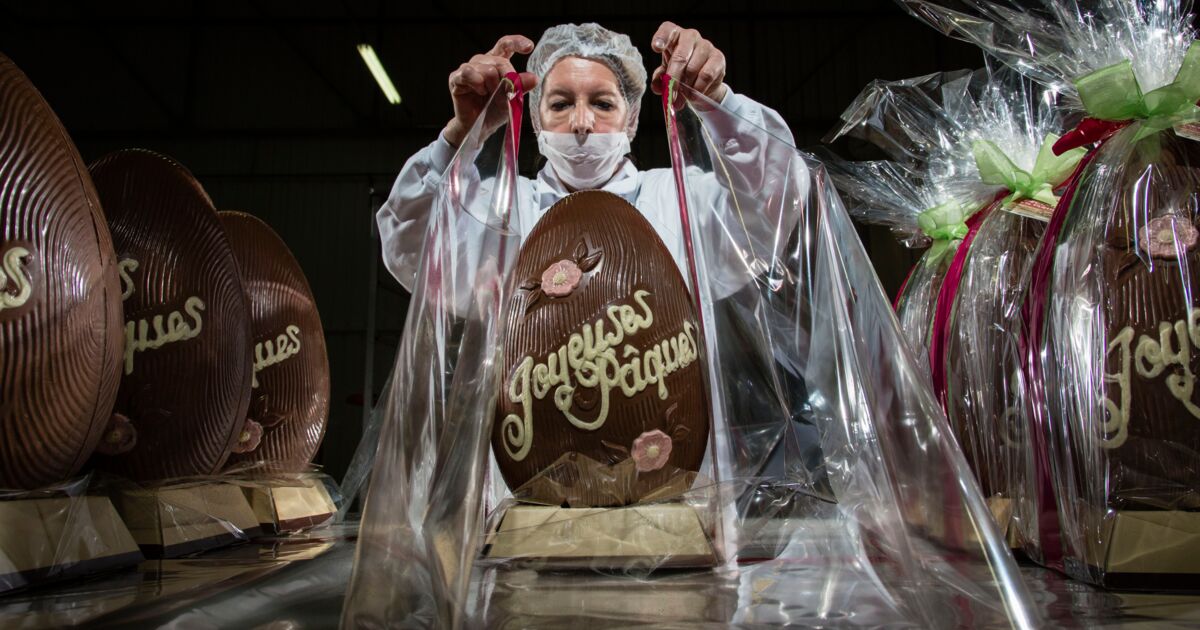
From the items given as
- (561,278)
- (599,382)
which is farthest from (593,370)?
(561,278)

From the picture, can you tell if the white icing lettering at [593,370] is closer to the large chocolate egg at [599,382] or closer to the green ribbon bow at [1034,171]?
the large chocolate egg at [599,382]

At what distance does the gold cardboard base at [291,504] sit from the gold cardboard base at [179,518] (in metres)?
0.11

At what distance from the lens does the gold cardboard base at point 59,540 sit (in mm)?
617

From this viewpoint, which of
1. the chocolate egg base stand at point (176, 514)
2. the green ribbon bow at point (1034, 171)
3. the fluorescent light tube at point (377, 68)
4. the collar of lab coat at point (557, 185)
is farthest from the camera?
the fluorescent light tube at point (377, 68)

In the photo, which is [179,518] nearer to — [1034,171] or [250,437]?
[250,437]

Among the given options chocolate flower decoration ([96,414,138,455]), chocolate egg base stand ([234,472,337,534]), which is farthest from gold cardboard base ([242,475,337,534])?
chocolate flower decoration ([96,414,138,455])

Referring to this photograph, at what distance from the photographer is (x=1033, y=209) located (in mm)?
920

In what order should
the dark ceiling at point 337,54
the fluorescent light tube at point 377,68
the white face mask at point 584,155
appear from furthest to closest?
the dark ceiling at point 337,54, the fluorescent light tube at point 377,68, the white face mask at point 584,155

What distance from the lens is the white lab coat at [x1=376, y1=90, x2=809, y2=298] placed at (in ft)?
2.53

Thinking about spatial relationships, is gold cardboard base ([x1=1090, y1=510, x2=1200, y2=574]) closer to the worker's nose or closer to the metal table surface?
the metal table surface

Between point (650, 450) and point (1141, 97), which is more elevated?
point (1141, 97)

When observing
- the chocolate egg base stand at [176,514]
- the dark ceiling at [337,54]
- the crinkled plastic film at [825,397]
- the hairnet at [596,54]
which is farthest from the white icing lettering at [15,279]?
the dark ceiling at [337,54]

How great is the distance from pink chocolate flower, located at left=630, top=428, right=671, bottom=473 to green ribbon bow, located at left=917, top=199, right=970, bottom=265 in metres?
0.67

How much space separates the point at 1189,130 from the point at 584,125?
0.73 metres
